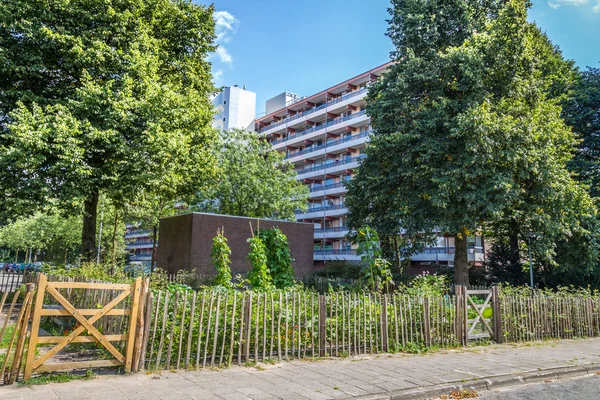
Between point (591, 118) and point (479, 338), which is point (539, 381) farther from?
point (591, 118)

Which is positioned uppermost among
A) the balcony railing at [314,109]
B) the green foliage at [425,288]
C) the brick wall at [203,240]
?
the balcony railing at [314,109]

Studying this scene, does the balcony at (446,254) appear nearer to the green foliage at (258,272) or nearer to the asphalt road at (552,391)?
the green foliage at (258,272)

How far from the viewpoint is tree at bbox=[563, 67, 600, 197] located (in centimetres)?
2550

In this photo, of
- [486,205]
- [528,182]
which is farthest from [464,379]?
[528,182]

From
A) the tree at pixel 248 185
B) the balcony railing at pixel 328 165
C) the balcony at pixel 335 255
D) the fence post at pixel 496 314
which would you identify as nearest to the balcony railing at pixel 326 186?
the balcony railing at pixel 328 165

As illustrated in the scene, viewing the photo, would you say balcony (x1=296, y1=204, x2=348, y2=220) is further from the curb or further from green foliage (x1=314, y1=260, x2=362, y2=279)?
the curb

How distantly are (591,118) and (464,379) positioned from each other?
25.9m

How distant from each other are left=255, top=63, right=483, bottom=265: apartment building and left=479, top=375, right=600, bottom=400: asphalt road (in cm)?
4085

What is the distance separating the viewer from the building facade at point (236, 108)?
7412cm

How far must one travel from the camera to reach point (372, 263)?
Answer: 11875 mm

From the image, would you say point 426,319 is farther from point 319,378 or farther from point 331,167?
point 331,167

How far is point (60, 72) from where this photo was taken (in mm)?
17891

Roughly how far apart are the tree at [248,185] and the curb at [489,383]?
28.3 meters

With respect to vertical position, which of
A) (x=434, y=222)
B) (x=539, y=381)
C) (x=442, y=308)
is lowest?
(x=539, y=381)
